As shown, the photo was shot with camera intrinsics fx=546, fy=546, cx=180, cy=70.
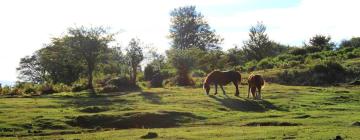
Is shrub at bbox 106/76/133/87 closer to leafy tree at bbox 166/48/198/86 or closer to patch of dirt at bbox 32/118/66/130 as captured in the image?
leafy tree at bbox 166/48/198/86

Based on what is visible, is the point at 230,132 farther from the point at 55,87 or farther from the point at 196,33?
the point at 196,33

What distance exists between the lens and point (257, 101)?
3459 centimetres

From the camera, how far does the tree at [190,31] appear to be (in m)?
94.7

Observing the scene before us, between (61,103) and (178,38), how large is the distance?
60.7 m

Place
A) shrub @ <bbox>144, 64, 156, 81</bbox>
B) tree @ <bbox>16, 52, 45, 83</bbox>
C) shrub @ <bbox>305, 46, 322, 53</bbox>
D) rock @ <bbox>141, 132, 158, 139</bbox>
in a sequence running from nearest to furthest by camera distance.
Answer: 1. rock @ <bbox>141, 132, 158, 139</bbox>
2. shrub @ <bbox>144, 64, 156, 81</bbox>
3. shrub @ <bbox>305, 46, 322, 53</bbox>
4. tree @ <bbox>16, 52, 45, 83</bbox>

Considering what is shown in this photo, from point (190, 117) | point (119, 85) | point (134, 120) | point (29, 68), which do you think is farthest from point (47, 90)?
point (29, 68)

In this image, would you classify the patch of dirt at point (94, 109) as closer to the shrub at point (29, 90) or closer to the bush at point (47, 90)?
the shrub at point (29, 90)

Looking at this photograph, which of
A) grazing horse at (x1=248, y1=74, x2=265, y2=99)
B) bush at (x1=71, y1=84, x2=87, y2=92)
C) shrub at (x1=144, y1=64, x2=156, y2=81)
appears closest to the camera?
grazing horse at (x1=248, y1=74, x2=265, y2=99)

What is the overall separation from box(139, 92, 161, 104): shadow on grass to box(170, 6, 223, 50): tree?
5361cm

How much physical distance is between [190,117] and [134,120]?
301cm

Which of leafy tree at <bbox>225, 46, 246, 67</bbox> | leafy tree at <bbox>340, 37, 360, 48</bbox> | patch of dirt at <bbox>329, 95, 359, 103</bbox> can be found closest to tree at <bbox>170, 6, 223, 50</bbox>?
leafy tree at <bbox>225, 46, 246, 67</bbox>

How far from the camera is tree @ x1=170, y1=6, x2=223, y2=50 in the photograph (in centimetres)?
9469

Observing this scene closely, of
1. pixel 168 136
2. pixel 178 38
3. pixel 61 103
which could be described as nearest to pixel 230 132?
pixel 168 136

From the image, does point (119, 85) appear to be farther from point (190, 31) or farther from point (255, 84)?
point (190, 31)
